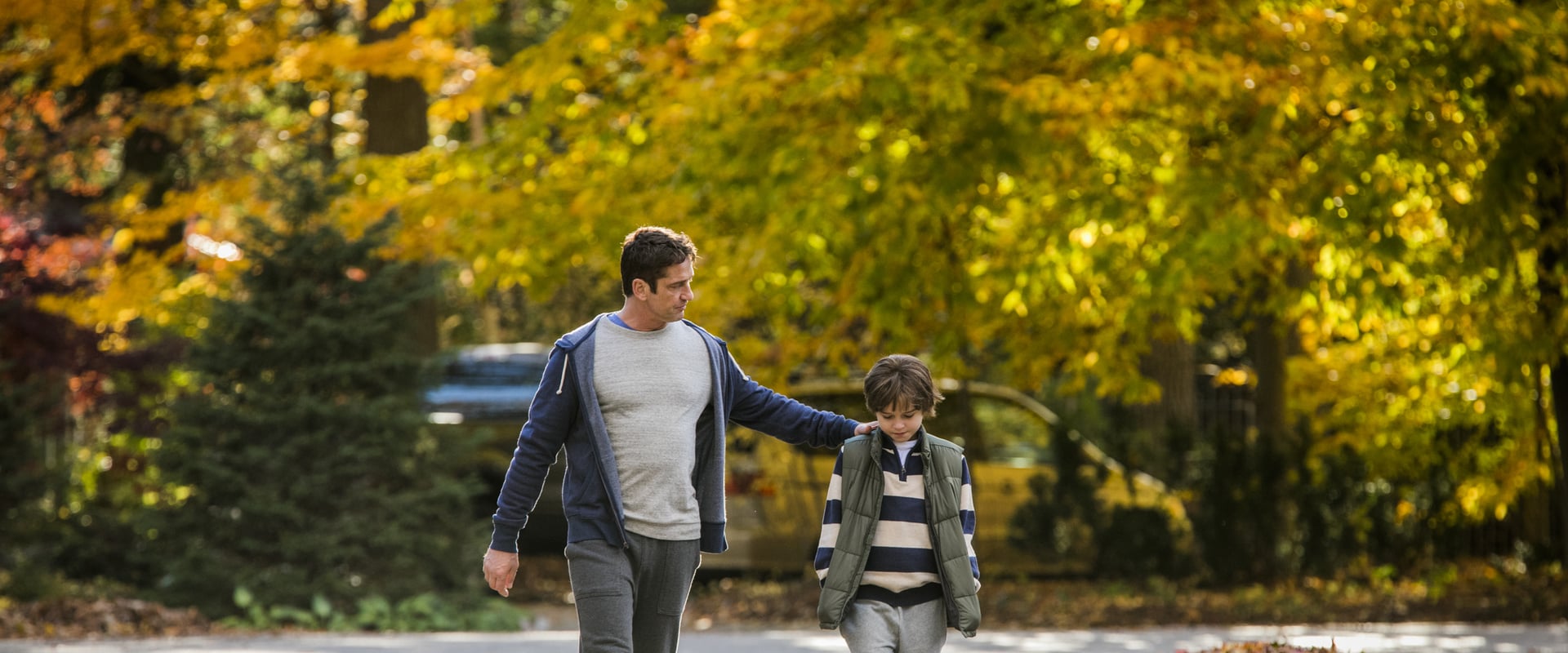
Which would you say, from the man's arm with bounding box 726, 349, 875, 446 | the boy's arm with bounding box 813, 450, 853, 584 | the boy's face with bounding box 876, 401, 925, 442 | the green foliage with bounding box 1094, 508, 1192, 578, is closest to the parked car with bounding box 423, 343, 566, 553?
the green foliage with bounding box 1094, 508, 1192, 578

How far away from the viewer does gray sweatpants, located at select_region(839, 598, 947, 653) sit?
13.5 feet

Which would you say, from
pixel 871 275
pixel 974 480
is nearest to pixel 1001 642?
pixel 871 275

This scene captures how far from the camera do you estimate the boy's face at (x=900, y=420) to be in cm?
409

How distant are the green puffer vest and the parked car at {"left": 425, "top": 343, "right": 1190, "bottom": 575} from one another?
6.13 metres

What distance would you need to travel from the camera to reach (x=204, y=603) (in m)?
9.42

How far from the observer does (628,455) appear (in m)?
4.13

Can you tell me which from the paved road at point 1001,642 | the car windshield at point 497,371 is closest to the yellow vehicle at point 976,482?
the paved road at point 1001,642

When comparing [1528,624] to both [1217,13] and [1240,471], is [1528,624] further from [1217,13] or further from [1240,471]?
[1217,13]

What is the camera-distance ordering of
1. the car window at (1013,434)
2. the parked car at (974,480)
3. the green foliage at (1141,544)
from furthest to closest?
the car window at (1013,434) < the green foliage at (1141,544) < the parked car at (974,480)

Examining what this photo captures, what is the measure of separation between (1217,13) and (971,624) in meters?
4.70

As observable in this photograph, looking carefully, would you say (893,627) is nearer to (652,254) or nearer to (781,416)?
(781,416)

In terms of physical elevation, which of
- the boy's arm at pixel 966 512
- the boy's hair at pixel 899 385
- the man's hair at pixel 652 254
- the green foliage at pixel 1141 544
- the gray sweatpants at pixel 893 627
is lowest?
the green foliage at pixel 1141 544

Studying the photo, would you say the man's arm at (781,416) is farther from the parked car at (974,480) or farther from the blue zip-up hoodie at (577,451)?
the parked car at (974,480)

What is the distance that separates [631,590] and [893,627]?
69 centimetres
